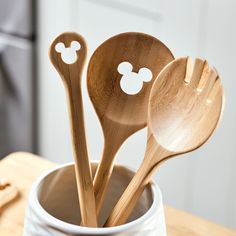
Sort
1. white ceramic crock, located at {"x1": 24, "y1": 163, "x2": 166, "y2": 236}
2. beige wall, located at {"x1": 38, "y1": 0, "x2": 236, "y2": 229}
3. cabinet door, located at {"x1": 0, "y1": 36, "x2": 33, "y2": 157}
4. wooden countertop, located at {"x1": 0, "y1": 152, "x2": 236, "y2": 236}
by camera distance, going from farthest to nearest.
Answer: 1. cabinet door, located at {"x1": 0, "y1": 36, "x2": 33, "y2": 157}
2. beige wall, located at {"x1": 38, "y1": 0, "x2": 236, "y2": 229}
3. wooden countertop, located at {"x1": 0, "y1": 152, "x2": 236, "y2": 236}
4. white ceramic crock, located at {"x1": 24, "y1": 163, "x2": 166, "y2": 236}

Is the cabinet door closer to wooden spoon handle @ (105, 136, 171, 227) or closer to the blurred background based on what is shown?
the blurred background

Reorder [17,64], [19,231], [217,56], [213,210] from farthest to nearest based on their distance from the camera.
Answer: [17,64] < [213,210] < [217,56] < [19,231]

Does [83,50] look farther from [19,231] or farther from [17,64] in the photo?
[17,64]

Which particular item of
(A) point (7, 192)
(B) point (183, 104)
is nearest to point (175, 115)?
(B) point (183, 104)

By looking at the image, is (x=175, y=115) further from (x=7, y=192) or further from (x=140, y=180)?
(x=7, y=192)

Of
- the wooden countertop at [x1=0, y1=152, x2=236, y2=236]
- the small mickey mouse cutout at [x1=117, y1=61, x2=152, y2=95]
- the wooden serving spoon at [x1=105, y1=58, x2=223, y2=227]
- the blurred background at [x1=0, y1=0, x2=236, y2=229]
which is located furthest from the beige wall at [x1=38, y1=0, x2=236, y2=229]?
the wooden serving spoon at [x1=105, y1=58, x2=223, y2=227]

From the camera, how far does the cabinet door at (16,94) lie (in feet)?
3.93

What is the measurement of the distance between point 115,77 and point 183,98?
8 cm

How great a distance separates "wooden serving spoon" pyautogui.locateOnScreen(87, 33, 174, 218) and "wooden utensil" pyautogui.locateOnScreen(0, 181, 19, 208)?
6.8 inches

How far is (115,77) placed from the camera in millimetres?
507

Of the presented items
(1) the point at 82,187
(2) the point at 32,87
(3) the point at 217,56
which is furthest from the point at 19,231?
(2) the point at 32,87

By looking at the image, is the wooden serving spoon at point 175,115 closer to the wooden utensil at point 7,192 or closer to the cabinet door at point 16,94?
the wooden utensil at point 7,192

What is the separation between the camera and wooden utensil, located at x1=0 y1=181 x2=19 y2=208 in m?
0.63

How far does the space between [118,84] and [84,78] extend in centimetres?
59
